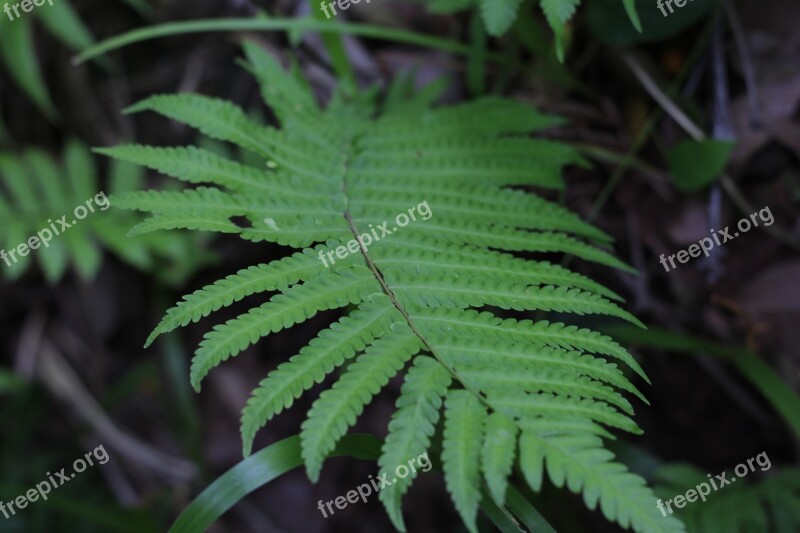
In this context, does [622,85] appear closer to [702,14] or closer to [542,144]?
[702,14]

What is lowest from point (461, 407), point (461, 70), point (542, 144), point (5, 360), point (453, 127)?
point (461, 407)

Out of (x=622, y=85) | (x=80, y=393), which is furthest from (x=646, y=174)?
(x=80, y=393)

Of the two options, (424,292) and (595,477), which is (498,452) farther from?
(424,292)

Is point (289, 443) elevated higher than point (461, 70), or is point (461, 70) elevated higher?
point (461, 70)
